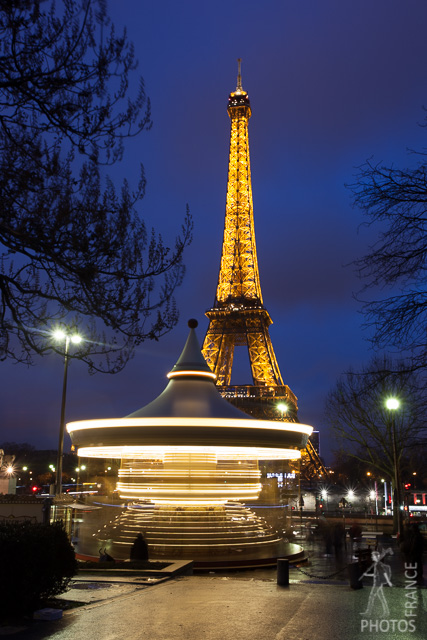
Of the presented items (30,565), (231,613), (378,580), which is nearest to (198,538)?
(378,580)

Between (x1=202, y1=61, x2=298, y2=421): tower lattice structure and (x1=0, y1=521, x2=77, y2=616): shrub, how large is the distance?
55.3 metres

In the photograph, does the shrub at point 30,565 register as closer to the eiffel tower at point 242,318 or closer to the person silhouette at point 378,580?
the person silhouette at point 378,580

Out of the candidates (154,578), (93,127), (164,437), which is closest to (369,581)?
(154,578)

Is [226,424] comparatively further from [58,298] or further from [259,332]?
[259,332]

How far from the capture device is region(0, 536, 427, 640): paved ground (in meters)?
8.48

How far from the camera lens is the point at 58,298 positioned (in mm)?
9367

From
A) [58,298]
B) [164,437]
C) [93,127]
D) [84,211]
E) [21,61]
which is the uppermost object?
[21,61]

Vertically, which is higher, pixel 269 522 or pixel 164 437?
pixel 164 437

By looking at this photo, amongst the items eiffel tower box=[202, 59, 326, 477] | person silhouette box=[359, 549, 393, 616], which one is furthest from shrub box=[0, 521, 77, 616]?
eiffel tower box=[202, 59, 326, 477]

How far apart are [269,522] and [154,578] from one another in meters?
9.79

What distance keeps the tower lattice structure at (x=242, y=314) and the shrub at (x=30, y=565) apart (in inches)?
2177

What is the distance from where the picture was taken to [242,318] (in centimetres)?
6981

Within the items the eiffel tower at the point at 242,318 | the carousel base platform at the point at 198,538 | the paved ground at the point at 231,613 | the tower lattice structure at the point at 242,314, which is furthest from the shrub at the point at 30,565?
the tower lattice structure at the point at 242,314

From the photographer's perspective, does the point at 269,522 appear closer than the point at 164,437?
No
